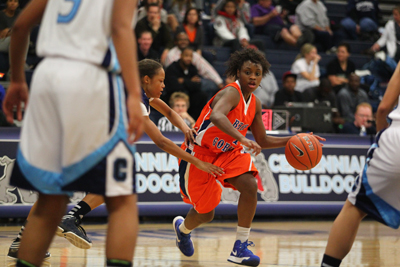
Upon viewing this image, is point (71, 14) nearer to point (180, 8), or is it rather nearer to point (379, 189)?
point (379, 189)

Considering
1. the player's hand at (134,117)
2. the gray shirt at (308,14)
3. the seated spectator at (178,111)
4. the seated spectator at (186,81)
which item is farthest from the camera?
the gray shirt at (308,14)

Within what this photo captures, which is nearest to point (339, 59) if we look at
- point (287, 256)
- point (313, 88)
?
point (313, 88)

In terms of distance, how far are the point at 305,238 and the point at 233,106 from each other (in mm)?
2407

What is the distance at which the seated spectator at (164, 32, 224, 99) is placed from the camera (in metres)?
9.30

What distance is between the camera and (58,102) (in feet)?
7.48

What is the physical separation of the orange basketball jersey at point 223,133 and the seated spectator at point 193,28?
557cm

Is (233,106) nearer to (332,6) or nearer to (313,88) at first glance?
(313,88)

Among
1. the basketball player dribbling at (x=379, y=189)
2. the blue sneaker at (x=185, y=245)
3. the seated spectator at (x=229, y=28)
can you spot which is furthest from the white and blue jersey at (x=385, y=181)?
the seated spectator at (x=229, y=28)

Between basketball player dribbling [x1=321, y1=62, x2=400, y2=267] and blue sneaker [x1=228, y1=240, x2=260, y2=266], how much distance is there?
140cm

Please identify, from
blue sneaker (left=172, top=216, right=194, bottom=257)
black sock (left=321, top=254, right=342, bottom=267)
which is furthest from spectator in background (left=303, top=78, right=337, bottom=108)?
black sock (left=321, top=254, right=342, bottom=267)

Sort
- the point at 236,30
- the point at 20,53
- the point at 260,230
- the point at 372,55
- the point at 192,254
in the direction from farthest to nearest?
the point at 372,55 < the point at 236,30 < the point at 260,230 < the point at 192,254 < the point at 20,53

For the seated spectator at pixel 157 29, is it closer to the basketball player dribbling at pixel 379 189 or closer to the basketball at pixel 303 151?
the basketball at pixel 303 151

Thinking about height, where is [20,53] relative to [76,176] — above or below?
above

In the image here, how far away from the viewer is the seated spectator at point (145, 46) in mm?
8969
